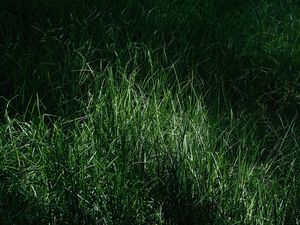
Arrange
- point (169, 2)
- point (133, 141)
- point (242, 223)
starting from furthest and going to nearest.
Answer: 1. point (169, 2)
2. point (133, 141)
3. point (242, 223)

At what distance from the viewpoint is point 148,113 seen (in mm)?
2963

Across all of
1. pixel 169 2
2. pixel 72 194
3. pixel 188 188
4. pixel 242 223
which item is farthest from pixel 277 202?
pixel 169 2

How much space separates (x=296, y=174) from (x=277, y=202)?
0.26 metres

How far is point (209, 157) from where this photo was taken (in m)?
2.70

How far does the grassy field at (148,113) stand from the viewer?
8.51 feet

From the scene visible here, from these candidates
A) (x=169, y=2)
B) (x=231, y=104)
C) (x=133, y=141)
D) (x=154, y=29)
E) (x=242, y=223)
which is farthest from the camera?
(x=169, y=2)

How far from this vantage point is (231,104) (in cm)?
371

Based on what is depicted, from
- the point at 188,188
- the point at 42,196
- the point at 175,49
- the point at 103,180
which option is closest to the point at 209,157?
the point at 188,188

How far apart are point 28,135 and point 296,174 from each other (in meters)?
1.16

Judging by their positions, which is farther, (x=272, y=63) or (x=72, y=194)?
(x=272, y=63)

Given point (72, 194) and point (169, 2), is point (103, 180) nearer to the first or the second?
point (72, 194)

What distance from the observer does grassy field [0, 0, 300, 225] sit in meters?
2.59

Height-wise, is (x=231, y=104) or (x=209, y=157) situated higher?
(x=209, y=157)

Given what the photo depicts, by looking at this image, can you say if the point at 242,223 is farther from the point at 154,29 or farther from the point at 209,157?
the point at 154,29
